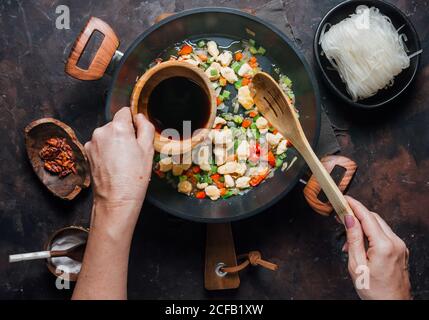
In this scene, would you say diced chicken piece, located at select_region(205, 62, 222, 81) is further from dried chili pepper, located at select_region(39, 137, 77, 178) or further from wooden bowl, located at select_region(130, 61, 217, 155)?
dried chili pepper, located at select_region(39, 137, 77, 178)

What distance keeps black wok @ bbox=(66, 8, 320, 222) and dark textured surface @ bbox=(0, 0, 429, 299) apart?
103mm

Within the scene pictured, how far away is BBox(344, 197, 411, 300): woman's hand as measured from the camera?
1.14m

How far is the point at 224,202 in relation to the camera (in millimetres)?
1473

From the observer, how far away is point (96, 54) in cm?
135

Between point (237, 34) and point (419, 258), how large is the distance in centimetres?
92

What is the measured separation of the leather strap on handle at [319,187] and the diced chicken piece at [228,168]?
0.77 feet

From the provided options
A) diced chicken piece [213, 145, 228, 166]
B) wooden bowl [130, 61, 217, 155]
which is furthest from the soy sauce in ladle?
diced chicken piece [213, 145, 228, 166]

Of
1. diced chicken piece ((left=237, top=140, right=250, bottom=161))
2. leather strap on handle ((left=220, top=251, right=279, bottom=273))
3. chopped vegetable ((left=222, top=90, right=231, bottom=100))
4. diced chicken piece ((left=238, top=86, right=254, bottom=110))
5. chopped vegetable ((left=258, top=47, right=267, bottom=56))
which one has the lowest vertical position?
leather strap on handle ((left=220, top=251, right=279, bottom=273))

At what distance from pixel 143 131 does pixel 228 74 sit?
0.43 m

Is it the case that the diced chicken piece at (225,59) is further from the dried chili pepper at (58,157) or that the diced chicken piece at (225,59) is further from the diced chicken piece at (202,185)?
the dried chili pepper at (58,157)

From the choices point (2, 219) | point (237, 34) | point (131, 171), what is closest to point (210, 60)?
point (237, 34)

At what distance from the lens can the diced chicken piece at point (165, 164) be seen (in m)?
1.42

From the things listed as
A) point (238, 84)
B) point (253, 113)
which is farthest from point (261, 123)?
point (238, 84)
